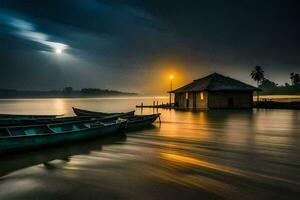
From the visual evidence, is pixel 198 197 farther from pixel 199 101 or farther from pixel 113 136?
pixel 199 101

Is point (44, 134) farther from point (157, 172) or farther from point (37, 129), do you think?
point (157, 172)

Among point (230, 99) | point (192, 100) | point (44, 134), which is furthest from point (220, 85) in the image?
point (44, 134)

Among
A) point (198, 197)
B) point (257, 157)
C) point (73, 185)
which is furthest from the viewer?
point (257, 157)

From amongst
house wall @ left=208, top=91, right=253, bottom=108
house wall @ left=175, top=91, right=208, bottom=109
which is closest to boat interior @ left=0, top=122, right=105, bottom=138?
house wall @ left=175, top=91, right=208, bottom=109

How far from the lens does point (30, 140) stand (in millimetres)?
11414

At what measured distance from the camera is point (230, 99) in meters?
39.9

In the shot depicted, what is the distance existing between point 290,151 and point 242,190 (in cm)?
636

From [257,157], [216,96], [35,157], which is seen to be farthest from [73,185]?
[216,96]

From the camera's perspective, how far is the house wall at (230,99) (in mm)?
39000

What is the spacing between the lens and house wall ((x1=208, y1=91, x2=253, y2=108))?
39000mm

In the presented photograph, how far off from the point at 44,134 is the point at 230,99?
3412 centimetres

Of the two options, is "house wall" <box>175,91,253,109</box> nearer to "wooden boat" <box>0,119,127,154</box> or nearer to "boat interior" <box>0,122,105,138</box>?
"wooden boat" <box>0,119,127,154</box>

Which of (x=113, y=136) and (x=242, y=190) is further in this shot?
(x=113, y=136)

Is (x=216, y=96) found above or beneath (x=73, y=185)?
above
